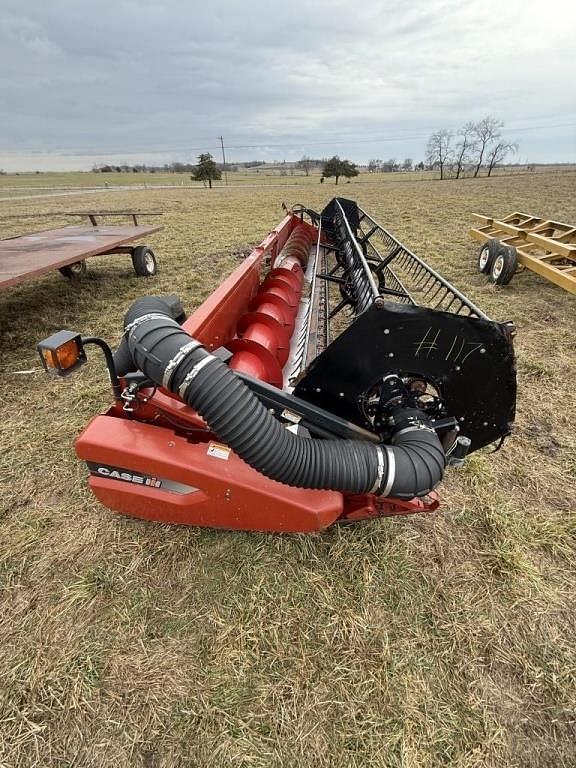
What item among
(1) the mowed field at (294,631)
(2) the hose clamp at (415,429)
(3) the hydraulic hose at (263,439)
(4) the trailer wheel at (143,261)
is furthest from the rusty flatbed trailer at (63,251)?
(2) the hose clamp at (415,429)

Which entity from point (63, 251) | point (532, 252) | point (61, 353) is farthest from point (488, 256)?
point (61, 353)

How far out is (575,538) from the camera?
2.07 metres

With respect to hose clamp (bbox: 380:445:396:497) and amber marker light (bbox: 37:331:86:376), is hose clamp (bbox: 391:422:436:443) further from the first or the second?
amber marker light (bbox: 37:331:86:376)

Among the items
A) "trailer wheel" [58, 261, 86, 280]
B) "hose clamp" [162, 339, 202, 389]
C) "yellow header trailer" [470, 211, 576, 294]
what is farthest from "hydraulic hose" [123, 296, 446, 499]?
"trailer wheel" [58, 261, 86, 280]

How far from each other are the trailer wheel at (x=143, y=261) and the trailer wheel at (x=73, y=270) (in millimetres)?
883

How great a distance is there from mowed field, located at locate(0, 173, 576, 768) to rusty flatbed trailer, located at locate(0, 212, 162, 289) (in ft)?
6.66

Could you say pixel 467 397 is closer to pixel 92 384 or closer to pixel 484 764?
pixel 484 764

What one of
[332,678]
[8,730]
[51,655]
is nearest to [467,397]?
[332,678]

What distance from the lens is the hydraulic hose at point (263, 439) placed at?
53.3 inches

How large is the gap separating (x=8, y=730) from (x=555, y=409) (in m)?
3.67

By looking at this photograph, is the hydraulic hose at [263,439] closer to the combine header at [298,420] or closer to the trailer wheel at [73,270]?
the combine header at [298,420]

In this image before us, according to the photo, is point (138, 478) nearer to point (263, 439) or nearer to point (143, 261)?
point (263, 439)

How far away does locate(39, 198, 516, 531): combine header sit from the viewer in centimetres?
140

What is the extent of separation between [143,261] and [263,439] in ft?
19.3
